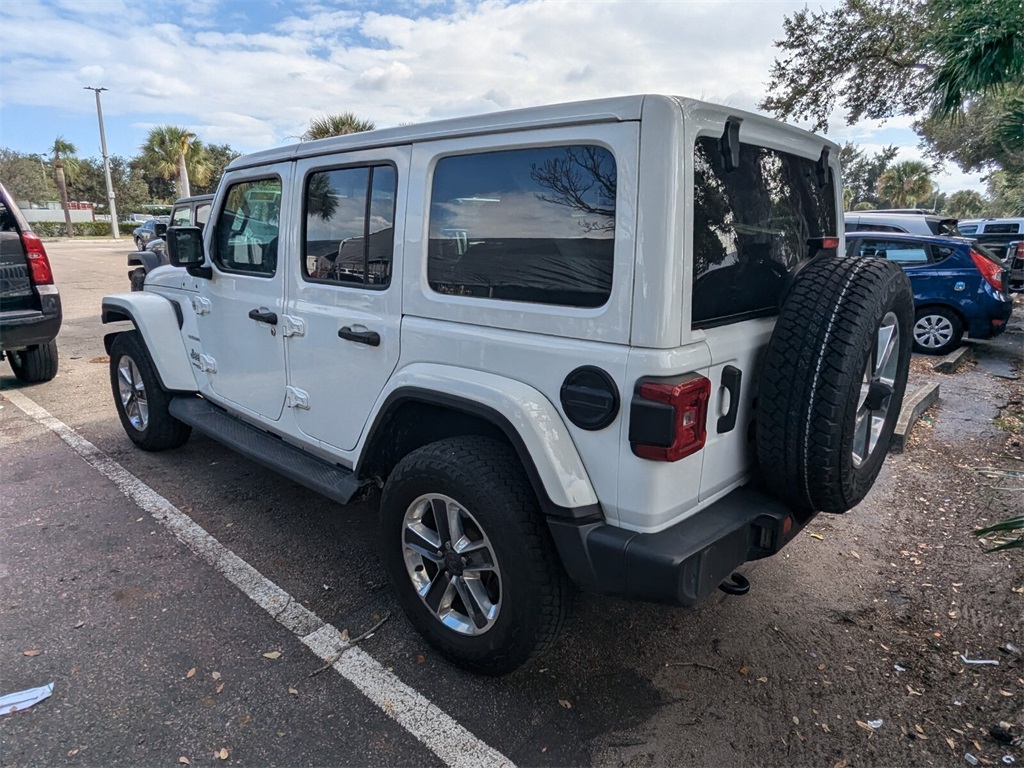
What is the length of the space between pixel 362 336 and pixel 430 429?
506 mm

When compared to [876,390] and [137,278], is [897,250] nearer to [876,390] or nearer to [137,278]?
[876,390]

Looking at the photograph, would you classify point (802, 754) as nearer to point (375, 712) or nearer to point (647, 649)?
point (647, 649)

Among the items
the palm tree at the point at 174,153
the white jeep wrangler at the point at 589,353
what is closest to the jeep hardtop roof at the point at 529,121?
the white jeep wrangler at the point at 589,353

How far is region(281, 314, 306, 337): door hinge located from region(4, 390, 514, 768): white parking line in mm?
1230

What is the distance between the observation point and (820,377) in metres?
2.12

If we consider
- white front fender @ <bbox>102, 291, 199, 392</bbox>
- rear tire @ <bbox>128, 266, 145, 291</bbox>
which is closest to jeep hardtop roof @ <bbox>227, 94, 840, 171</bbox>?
white front fender @ <bbox>102, 291, 199, 392</bbox>

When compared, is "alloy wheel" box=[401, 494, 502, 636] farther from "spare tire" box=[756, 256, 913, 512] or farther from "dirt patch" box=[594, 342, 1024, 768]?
"spare tire" box=[756, 256, 913, 512]

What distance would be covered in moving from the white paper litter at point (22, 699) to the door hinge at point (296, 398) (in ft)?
4.93

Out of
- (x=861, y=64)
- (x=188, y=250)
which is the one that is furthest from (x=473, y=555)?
(x=861, y=64)

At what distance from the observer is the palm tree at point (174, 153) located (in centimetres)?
3950

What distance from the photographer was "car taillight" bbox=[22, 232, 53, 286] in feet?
19.2

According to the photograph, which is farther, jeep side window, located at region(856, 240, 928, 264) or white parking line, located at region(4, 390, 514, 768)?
jeep side window, located at region(856, 240, 928, 264)

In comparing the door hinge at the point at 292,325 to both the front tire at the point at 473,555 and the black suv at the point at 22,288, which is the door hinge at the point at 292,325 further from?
the black suv at the point at 22,288

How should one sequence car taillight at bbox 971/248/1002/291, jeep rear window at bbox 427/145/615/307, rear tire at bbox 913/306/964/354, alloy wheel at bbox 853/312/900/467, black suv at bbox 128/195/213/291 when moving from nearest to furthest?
jeep rear window at bbox 427/145/615/307 < alloy wheel at bbox 853/312/900/467 < car taillight at bbox 971/248/1002/291 < rear tire at bbox 913/306/964/354 < black suv at bbox 128/195/213/291
